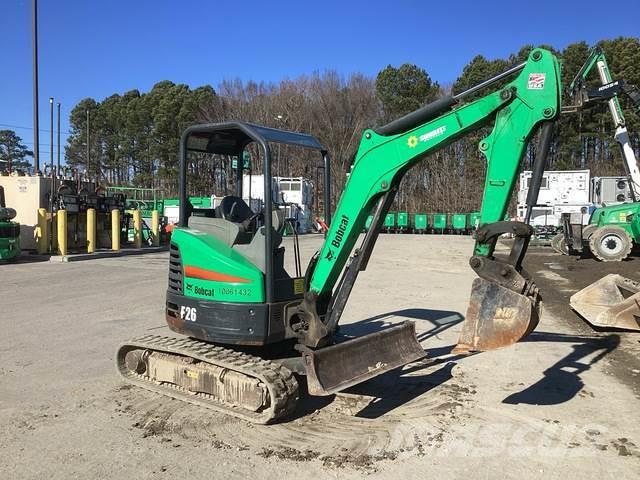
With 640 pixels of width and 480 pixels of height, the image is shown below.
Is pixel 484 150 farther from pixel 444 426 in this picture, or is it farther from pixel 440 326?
pixel 440 326

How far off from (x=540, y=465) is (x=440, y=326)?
475cm

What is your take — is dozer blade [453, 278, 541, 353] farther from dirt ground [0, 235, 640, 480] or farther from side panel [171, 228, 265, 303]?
side panel [171, 228, 265, 303]

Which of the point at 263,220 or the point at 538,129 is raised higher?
the point at 538,129

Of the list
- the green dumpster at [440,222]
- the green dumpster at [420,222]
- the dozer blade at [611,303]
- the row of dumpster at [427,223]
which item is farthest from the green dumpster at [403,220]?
the dozer blade at [611,303]

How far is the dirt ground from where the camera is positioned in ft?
13.2

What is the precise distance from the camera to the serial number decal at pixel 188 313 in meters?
5.39

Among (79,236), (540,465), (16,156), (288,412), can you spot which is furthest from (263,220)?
(16,156)

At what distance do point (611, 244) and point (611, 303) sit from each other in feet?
33.4

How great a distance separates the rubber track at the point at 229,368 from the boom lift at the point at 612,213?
49.9 feet

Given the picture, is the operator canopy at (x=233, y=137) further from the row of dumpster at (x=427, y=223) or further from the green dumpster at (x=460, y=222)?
the green dumpster at (x=460, y=222)

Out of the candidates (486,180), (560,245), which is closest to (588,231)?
(560,245)

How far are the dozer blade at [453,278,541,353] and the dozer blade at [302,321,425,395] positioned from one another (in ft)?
3.25

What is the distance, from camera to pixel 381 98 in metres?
49.9

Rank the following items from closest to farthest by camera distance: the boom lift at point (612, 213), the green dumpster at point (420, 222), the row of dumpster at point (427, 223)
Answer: the boom lift at point (612, 213), the row of dumpster at point (427, 223), the green dumpster at point (420, 222)
